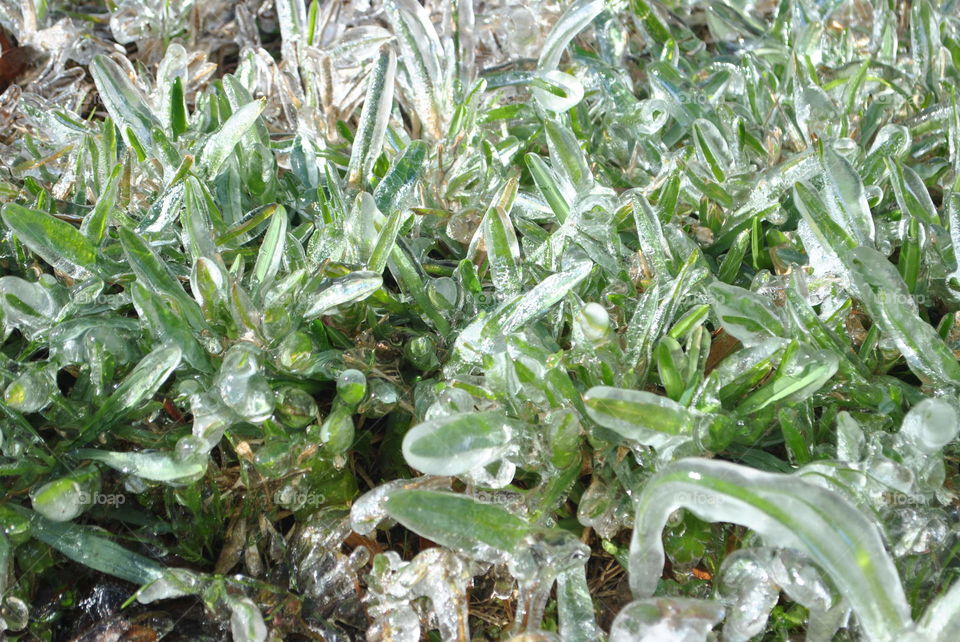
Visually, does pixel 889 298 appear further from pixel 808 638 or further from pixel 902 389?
pixel 808 638

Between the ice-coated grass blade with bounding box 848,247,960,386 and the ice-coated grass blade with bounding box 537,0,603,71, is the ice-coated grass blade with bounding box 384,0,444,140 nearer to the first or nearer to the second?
the ice-coated grass blade with bounding box 537,0,603,71

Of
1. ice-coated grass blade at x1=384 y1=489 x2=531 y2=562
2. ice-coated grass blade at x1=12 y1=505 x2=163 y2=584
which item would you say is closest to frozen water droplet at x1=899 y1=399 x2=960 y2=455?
ice-coated grass blade at x1=384 y1=489 x2=531 y2=562

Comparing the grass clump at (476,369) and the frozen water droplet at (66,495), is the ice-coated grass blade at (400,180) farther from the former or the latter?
the frozen water droplet at (66,495)

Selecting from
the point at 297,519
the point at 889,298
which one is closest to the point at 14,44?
the point at 297,519

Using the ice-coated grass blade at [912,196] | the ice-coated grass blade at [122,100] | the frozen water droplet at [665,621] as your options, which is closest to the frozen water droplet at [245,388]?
the frozen water droplet at [665,621]

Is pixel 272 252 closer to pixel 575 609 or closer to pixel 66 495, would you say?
pixel 66 495
